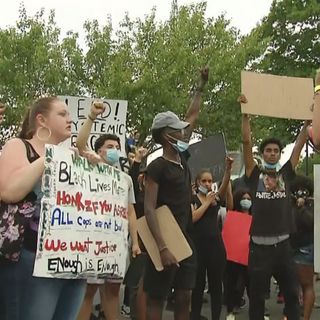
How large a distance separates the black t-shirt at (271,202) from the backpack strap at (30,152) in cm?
270

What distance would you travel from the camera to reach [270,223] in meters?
6.11

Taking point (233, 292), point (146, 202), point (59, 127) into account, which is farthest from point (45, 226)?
point (233, 292)

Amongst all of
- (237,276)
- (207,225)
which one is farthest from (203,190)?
(237,276)

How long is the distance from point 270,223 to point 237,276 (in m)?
2.82

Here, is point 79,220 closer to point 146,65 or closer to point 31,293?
point 31,293

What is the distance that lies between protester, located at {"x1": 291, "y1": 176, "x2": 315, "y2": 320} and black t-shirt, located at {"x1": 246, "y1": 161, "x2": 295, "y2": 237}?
1.05 meters

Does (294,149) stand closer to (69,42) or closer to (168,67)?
→ (168,67)

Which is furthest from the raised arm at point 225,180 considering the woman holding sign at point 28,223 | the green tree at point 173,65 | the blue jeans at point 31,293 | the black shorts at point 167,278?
the green tree at point 173,65

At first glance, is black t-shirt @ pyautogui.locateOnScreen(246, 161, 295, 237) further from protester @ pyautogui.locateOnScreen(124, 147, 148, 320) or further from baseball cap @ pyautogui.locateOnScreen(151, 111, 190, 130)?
protester @ pyautogui.locateOnScreen(124, 147, 148, 320)

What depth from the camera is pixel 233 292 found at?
8.41m

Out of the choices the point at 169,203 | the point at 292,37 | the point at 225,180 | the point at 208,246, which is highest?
the point at 292,37

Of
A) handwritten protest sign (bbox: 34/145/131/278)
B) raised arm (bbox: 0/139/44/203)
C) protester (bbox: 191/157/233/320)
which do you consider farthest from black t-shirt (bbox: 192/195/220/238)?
raised arm (bbox: 0/139/44/203)

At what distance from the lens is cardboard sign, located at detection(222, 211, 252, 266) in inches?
299

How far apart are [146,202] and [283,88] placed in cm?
178
